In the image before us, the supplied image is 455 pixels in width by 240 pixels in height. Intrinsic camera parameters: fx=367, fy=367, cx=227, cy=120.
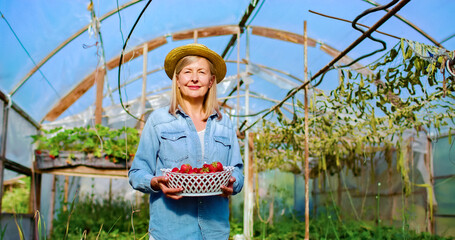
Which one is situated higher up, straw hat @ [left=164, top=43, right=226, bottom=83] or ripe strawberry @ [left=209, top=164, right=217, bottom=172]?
straw hat @ [left=164, top=43, right=226, bottom=83]

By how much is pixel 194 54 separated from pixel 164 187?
596 mm

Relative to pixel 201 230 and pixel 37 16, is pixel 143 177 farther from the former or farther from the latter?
pixel 37 16

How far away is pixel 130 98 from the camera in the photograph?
6.36m

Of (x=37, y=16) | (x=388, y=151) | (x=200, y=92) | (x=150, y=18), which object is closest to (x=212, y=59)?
(x=200, y=92)

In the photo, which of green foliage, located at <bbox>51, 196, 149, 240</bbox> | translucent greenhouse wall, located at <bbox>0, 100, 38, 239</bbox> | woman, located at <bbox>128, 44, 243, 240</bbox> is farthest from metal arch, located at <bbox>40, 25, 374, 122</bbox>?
woman, located at <bbox>128, 44, 243, 240</bbox>

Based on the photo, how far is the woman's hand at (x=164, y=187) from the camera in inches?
47.4

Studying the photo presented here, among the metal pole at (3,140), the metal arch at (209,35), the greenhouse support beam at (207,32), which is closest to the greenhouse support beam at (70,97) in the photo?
the metal arch at (209,35)

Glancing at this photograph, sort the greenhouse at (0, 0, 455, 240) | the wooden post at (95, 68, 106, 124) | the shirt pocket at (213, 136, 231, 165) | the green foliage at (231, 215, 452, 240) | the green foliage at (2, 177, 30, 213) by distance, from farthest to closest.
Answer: the green foliage at (2, 177, 30, 213)
the wooden post at (95, 68, 106, 124)
the green foliage at (231, 215, 452, 240)
the greenhouse at (0, 0, 455, 240)
the shirt pocket at (213, 136, 231, 165)

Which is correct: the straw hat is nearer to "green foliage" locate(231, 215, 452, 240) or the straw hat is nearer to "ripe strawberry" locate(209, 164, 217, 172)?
"ripe strawberry" locate(209, 164, 217, 172)

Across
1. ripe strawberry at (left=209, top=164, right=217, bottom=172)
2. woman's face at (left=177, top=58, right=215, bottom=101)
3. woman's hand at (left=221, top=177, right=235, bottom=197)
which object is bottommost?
woman's hand at (left=221, top=177, right=235, bottom=197)

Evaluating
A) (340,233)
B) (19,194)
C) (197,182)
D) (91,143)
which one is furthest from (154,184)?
(19,194)

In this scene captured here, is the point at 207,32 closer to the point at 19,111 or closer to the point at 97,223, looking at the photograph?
the point at 19,111

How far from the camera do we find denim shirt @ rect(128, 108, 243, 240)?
1349mm

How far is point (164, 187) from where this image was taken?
4.01 ft
